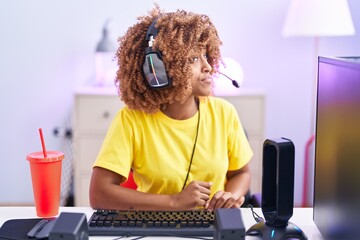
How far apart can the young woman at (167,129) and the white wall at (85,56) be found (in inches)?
58.6

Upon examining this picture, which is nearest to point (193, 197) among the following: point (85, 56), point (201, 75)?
point (201, 75)

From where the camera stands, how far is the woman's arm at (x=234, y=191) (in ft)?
4.32

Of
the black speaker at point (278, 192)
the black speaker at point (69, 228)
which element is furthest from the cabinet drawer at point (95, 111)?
the black speaker at point (69, 228)

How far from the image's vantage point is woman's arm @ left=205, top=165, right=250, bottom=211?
1317 mm

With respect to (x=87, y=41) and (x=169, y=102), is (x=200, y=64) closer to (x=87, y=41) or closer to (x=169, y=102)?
(x=169, y=102)

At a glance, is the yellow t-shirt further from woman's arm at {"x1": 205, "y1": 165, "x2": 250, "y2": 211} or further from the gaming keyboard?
the gaming keyboard

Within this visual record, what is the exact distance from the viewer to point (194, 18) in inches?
55.7

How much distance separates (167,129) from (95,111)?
1193 mm

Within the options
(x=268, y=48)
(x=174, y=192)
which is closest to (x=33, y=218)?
(x=174, y=192)

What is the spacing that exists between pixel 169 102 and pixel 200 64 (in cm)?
13

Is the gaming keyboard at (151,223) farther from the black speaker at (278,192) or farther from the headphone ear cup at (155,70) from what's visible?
the headphone ear cup at (155,70)

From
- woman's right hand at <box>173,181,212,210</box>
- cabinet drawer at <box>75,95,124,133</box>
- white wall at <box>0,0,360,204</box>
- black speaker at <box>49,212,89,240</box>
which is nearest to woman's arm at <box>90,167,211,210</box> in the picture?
woman's right hand at <box>173,181,212,210</box>

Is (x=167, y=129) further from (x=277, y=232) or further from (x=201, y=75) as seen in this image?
(x=277, y=232)

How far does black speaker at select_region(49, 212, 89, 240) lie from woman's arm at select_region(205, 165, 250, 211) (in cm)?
42
